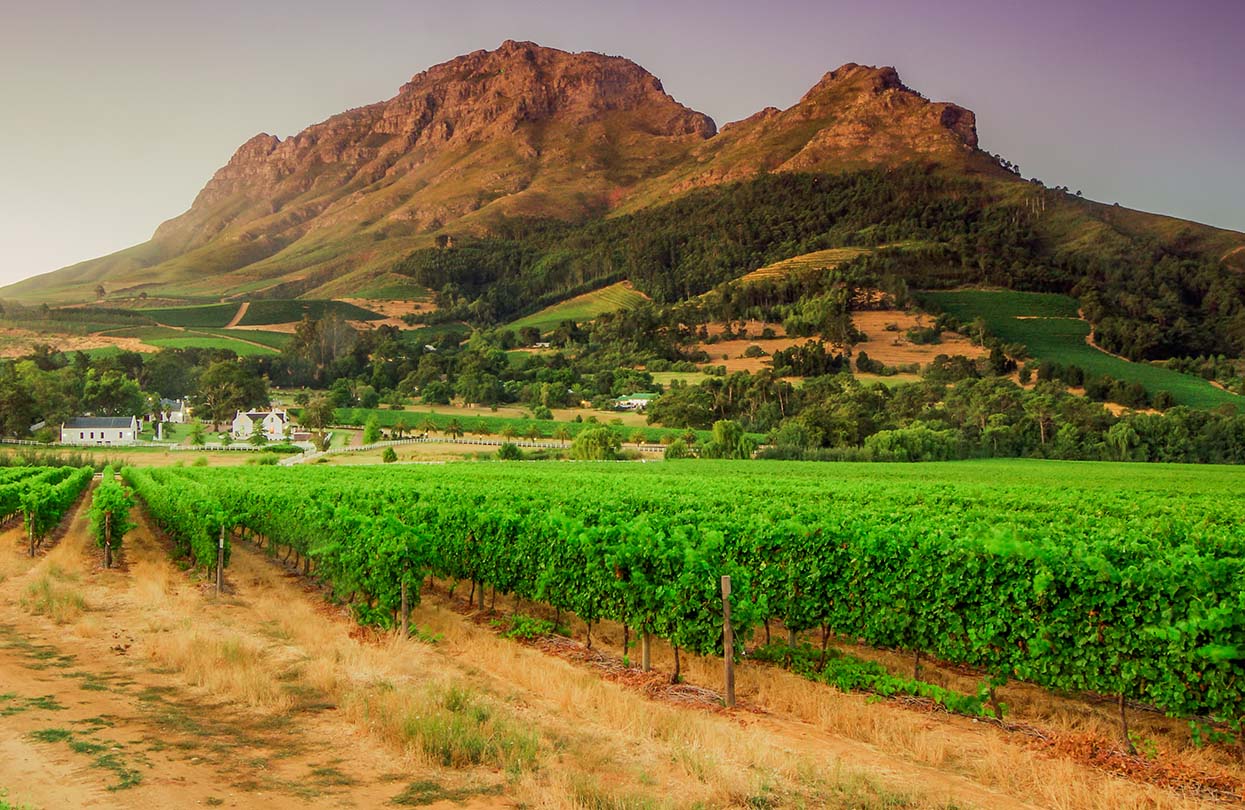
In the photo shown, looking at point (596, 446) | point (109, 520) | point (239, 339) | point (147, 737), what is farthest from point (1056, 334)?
point (239, 339)

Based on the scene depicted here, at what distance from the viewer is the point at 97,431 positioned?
320 feet

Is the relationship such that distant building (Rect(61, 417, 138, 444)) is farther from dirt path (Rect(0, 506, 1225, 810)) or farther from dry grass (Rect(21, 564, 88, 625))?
dirt path (Rect(0, 506, 1225, 810))

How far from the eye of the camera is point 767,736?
10.3 metres

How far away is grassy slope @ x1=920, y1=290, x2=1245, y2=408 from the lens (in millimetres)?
121125

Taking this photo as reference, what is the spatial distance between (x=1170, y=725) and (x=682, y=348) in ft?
480

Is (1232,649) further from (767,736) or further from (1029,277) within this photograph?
(1029,277)

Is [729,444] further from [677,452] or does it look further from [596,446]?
[596,446]

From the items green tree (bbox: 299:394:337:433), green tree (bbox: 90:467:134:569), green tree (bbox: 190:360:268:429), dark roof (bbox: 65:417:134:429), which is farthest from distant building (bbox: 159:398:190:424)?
green tree (bbox: 90:467:134:569)

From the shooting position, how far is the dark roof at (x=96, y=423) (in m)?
97.3

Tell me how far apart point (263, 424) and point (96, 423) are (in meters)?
18.5

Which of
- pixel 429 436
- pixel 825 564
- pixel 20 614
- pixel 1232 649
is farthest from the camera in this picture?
pixel 429 436

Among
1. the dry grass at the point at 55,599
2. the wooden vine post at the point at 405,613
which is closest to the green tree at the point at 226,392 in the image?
the dry grass at the point at 55,599

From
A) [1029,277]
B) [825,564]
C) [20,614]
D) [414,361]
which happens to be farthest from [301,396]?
[1029,277]

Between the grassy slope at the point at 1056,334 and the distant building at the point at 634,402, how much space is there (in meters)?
65.5
